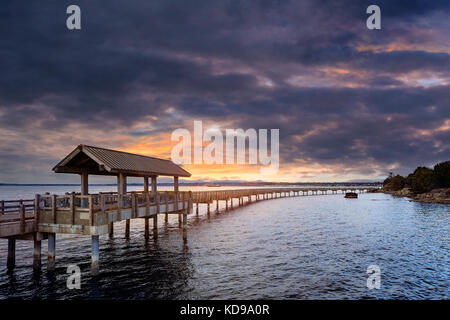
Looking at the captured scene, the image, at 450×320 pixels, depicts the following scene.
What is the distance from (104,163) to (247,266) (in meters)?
12.8

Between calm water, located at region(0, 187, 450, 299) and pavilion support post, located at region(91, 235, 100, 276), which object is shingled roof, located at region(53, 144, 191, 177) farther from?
calm water, located at region(0, 187, 450, 299)

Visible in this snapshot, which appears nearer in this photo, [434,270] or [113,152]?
[434,270]

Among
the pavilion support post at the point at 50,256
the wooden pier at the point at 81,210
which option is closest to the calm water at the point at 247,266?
the pavilion support post at the point at 50,256

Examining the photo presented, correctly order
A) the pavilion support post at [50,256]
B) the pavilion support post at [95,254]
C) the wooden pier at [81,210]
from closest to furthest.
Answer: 1. the wooden pier at [81,210]
2. the pavilion support post at [95,254]
3. the pavilion support post at [50,256]

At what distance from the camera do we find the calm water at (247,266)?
1711 cm

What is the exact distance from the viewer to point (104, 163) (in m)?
20.4

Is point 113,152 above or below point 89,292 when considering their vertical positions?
above

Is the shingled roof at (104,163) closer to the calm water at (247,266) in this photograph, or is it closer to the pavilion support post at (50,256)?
the pavilion support post at (50,256)

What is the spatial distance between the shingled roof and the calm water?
7.14 metres

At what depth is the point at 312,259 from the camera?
2427cm

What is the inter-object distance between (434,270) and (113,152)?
2579 centimetres

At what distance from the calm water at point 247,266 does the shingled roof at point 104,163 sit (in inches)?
281

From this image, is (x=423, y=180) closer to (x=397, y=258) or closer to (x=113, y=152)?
(x=397, y=258)
